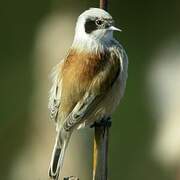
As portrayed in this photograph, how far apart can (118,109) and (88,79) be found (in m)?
2.03

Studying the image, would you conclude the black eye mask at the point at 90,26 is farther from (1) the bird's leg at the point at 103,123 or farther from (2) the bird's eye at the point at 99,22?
(1) the bird's leg at the point at 103,123

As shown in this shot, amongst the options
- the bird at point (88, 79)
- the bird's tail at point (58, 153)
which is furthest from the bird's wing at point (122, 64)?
the bird's tail at point (58, 153)

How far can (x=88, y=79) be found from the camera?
4477 millimetres

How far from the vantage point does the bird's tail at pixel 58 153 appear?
4.17m

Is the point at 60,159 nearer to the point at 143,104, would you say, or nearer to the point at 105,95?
the point at 105,95

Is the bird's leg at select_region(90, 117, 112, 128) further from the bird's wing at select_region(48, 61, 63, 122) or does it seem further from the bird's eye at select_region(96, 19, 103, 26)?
the bird's eye at select_region(96, 19, 103, 26)

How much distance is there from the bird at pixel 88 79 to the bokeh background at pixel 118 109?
1.67 meters

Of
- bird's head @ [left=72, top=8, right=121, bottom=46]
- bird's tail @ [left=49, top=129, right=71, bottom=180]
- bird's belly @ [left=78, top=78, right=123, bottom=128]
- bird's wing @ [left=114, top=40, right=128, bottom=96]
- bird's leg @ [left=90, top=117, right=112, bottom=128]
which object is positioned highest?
bird's head @ [left=72, top=8, right=121, bottom=46]

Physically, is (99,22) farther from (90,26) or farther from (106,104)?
(106,104)

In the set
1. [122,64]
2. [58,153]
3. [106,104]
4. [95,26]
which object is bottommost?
[58,153]

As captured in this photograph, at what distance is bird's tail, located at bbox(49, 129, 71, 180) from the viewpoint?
417 centimetres

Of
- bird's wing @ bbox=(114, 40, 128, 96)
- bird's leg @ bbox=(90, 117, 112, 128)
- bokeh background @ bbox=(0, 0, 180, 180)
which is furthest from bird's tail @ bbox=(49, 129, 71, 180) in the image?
bokeh background @ bbox=(0, 0, 180, 180)

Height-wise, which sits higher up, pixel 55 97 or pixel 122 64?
pixel 122 64

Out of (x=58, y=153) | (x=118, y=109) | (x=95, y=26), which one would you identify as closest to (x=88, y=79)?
(x=95, y=26)
